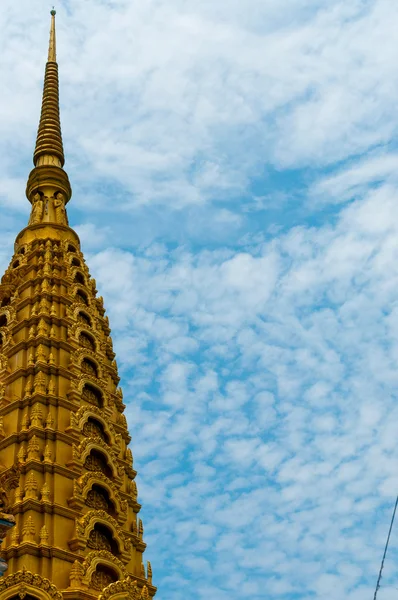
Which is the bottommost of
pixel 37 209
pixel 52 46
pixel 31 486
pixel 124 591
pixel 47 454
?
pixel 124 591

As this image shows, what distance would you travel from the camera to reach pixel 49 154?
57.8 m

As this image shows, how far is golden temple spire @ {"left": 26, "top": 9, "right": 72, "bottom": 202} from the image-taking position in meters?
56.6

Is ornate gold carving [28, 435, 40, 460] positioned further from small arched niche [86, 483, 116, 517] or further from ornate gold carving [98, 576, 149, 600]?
ornate gold carving [98, 576, 149, 600]

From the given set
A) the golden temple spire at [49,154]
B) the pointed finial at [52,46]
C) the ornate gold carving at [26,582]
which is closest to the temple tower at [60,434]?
the ornate gold carving at [26,582]

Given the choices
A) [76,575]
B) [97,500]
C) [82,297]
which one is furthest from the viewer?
[82,297]

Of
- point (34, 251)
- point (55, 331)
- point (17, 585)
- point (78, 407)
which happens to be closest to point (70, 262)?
point (34, 251)

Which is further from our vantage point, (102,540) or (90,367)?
(90,367)

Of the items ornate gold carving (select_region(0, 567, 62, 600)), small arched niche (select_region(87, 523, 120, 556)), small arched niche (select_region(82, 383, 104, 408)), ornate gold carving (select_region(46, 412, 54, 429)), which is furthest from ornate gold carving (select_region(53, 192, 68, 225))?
ornate gold carving (select_region(0, 567, 62, 600))

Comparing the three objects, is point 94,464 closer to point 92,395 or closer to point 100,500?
point 100,500

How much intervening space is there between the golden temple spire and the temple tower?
628mm

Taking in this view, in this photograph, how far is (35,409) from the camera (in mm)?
41219

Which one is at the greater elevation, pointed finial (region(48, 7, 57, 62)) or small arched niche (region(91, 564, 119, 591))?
pointed finial (region(48, 7, 57, 62))

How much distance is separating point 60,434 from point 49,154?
2315 centimetres

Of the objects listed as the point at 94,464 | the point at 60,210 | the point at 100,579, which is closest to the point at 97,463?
the point at 94,464
